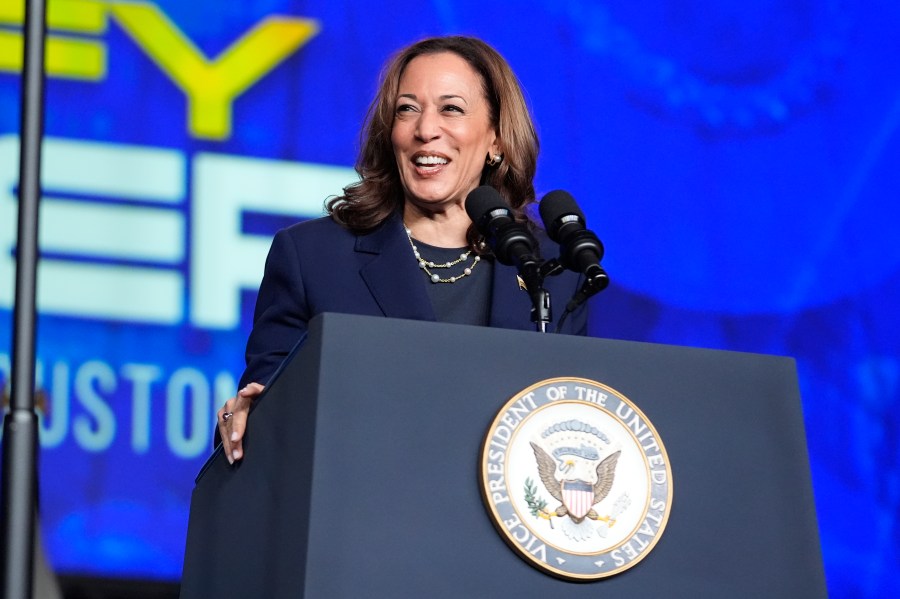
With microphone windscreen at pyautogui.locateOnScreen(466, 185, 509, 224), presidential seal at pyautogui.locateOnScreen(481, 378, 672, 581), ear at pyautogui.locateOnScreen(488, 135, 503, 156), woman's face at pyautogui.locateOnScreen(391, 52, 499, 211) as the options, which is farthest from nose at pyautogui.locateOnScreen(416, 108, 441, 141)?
presidential seal at pyautogui.locateOnScreen(481, 378, 672, 581)

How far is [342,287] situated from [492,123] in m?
Result: 0.49

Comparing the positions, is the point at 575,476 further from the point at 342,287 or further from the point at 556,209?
the point at 342,287

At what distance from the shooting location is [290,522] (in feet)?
4.18

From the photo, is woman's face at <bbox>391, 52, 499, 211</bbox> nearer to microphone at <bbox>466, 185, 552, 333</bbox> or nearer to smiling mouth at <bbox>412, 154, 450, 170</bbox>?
smiling mouth at <bbox>412, 154, 450, 170</bbox>

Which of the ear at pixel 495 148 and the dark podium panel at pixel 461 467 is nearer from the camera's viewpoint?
the dark podium panel at pixel 461 467

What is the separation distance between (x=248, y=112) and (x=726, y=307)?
1.42 metres


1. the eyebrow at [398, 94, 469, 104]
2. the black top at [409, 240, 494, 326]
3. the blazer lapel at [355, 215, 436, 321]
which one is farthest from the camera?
the eyebrow at [398, 94, 469, 104]

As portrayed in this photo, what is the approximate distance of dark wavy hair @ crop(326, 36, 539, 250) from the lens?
2232 millimetres

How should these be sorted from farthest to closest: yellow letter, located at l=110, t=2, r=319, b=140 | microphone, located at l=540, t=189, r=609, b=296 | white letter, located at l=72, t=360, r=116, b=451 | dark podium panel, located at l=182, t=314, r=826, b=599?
1. yellow letter, located at l=110, t=2, r=319, b=140
2. white letter, located at l=72, t=360, r=116, b=451
3. microphone, located at l=540, t=189, r=609, b=296
4. dark podium panel, located at l=182, t=314, r=826, b=599

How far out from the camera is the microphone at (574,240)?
1463mm

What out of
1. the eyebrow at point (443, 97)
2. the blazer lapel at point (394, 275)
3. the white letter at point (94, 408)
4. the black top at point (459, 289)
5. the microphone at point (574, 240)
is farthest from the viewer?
the white letter at point (94, 408)

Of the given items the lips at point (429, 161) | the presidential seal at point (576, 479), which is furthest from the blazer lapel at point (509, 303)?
the presidential seal at point (576, 479)

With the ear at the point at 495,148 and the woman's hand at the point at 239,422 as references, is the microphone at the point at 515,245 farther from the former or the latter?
the ear at the point at 495,148

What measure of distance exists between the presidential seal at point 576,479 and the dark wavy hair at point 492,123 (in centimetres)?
92
